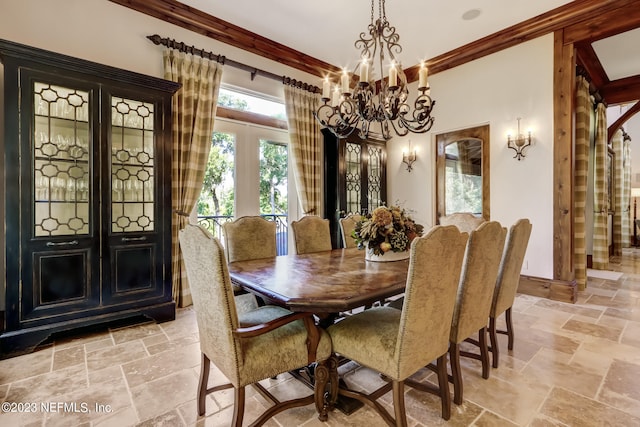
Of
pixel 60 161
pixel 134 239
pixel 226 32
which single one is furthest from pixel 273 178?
pixel 60 161

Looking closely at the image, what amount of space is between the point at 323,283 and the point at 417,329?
543 mm

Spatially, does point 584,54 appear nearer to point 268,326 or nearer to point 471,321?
point 471,321

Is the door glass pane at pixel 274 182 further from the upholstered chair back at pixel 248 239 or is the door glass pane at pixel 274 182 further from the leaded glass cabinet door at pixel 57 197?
the leaded glass cabinet door at pixel 57 197

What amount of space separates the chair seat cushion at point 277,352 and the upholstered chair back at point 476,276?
78cm

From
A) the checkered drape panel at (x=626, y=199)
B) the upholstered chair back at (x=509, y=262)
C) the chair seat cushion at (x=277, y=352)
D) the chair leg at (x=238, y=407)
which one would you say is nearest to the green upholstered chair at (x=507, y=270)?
the upholstered chair back at (x=509, y=262)

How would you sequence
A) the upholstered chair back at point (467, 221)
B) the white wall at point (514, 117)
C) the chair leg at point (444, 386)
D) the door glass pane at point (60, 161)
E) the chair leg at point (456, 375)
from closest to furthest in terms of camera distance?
the chair leg at point (444, 386), the chair leg at point (456, 375), the door glass pane at point (60, 161), the upholstered chair back at point (467, 221), the white wall at point (514, 117)

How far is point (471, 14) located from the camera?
3625mm

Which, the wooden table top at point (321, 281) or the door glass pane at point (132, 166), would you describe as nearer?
the wooden table top at point (321, 281)

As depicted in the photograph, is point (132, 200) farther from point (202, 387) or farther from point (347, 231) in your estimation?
point (347, 231)

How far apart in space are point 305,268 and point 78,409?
5.01 feet

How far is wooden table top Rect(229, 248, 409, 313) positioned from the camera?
A: 147cm

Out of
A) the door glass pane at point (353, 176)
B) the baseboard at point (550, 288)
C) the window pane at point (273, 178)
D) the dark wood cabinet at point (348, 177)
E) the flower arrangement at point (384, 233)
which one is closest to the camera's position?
the flower arrangement at point (384, 233)

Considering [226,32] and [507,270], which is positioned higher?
[226,32]

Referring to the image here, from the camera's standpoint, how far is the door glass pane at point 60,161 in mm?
2496
